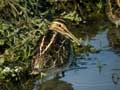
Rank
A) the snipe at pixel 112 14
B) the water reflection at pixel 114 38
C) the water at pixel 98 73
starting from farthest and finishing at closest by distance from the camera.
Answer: the snipe at pixel 112 14 → the water reflection at pixel 114 38 → the water at pixel 98 73

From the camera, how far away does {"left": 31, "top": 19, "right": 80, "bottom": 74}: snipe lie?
29.5 ft

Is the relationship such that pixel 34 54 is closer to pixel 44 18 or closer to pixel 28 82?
pixel 28 82

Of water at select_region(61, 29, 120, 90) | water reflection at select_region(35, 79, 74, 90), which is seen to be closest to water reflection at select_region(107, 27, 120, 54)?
water at select_region(61, 29, 120, 90)

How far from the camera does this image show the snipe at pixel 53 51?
29.5ft

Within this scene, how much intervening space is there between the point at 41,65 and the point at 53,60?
0.91 ft

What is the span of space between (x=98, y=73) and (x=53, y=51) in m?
0.88

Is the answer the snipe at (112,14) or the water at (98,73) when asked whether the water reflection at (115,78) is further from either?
the snipe at (112,14)

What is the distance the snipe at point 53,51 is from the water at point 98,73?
245 mm

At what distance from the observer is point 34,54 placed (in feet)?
29.9

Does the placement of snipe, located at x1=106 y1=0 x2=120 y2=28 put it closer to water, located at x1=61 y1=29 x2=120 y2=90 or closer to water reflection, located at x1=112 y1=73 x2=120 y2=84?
water, located at x1=61 y1=29 x2=120 y2=90

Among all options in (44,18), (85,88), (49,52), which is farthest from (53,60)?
(44,18)

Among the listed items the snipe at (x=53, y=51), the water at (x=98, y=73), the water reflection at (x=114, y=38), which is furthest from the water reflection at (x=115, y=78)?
the water reflection at (x=114, y=38)

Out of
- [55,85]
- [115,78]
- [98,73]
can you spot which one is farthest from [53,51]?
[115,78]

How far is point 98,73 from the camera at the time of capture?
29.6 feet
